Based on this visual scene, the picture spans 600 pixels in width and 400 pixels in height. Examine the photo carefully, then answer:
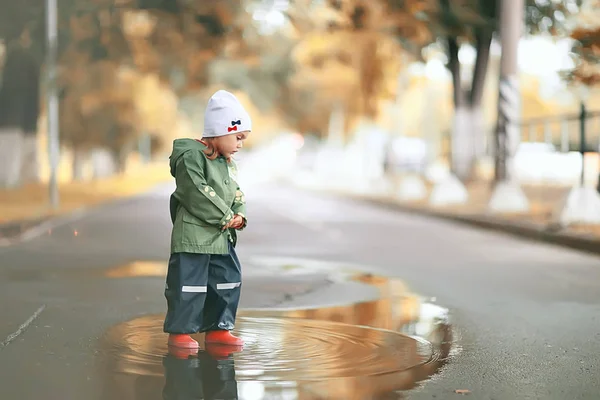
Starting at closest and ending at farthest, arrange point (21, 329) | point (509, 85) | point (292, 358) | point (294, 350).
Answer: point (292, 358) → point (294, 350) → point (21, 329) → point (509, 85)

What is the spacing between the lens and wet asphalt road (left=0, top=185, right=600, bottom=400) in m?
7.59

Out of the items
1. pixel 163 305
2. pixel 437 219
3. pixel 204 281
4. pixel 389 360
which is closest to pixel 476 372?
pixel 389 360

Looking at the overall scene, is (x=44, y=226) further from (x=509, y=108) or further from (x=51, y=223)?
(x=509, y=108)

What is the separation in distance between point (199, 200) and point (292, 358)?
1165mm

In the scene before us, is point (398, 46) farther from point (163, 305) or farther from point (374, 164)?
point (163, 305)

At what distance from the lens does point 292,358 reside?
26.7 feet

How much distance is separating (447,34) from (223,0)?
7497 millimetres

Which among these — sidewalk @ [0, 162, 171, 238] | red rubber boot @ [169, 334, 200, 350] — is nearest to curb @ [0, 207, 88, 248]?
sidewalk @ [0, 162, 171, 238]

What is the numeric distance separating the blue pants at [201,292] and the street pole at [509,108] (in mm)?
19369

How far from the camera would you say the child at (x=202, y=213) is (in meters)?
8.20

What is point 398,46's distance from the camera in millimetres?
42188

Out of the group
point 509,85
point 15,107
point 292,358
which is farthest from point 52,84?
point 292,358

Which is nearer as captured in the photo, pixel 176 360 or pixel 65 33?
pixel 176 360

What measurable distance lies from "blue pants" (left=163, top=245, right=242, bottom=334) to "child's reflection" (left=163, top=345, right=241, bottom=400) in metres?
0.17
